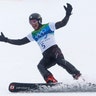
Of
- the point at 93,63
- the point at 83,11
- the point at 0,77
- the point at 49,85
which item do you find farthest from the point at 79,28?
the point at 49,85

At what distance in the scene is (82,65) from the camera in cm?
988

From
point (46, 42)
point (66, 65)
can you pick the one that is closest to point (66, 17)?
point (46, 42)

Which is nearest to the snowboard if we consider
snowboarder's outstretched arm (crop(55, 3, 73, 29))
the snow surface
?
the snow surface

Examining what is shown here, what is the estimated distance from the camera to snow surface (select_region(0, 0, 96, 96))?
9.05m

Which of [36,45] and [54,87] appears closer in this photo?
[54,87]

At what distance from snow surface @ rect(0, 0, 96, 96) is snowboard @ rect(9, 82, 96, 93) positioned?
0.43 feet

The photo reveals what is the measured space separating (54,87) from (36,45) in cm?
506

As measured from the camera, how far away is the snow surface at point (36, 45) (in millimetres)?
9047

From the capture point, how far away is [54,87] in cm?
720

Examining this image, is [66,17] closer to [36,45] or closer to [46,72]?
[46,72]

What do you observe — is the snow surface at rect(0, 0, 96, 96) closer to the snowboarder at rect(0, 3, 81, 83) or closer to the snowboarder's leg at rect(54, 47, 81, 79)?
the snowboarder's leg at rect(54, 47, 81, 79)

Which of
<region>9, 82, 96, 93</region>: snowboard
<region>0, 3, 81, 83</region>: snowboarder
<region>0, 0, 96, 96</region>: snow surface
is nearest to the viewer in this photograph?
<region>9, 82, 96, 93</region>: snowboard

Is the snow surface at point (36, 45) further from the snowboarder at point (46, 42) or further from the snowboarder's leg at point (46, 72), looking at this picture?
the snowboarder at point (46, 42)

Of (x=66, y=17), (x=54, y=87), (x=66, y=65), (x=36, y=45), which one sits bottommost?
(x=54, y=87)
